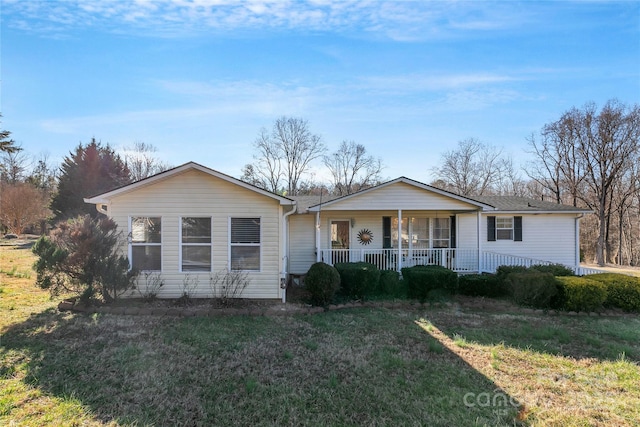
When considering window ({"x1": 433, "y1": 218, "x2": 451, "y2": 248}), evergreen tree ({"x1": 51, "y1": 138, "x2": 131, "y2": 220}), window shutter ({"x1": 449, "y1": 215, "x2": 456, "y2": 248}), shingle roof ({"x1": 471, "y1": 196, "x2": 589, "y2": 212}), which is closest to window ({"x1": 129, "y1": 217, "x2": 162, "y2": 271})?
window ({"x1": 433, "y1": 218, "x2": 451, "y2": 248})

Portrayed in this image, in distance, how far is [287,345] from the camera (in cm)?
566

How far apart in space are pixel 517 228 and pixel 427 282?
261 inches

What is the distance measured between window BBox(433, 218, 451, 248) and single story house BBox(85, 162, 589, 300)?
0.04 metres

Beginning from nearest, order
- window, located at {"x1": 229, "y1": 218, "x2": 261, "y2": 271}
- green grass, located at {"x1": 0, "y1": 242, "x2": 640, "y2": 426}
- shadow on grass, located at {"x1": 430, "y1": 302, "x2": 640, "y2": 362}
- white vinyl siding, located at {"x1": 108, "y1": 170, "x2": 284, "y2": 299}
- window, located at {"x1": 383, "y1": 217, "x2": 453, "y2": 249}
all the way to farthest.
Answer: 1. green grass, located at {"x1": 0, "y1": 242, "x2": 640, "y2": 426}
2. shadow on grass, located at {"x1": 430, "y1": 302, "x2": 640, "y2": 362}
3. white vinyl siding, located at {"x1": 108, "y1": 170, "x2": 284, "y2": 299}
4. window, located at {"x1": 229, "y1": 218, "x2": 261, "y2": 271}
5. window, located at {"x1": 383, "y1": 217, "x2": 453, "y2": 249}

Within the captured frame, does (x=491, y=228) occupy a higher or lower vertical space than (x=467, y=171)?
lower

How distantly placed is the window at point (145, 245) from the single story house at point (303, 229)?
3 centimetres

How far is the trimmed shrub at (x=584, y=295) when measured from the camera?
8.12 metres

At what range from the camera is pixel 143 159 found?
36688 mm

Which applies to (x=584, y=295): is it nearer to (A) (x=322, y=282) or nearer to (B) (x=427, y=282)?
(B) (x=427, y=282)

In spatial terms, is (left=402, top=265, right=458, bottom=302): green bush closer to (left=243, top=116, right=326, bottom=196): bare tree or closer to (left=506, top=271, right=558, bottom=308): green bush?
(left=506, top=271, right=558, bottom=308): green bush

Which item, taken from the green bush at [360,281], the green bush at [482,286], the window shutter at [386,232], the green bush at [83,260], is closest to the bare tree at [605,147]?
the green bush at [482,286]

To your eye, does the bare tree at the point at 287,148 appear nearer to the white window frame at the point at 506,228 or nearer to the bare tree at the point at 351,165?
the bare tree at the point at 351,165

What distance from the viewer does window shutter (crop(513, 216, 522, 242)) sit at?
13.3 m

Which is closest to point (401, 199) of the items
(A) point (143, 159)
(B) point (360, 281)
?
(B) point (360, 281)
